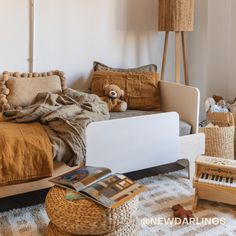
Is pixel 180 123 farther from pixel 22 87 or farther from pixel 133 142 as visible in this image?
pixel 22 87

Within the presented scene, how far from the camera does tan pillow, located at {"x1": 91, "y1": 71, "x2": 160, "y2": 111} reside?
274 centimetres

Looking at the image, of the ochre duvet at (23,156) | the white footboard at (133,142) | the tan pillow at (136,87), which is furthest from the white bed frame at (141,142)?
the tan pillow at (136,87)

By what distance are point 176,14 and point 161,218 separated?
5.43 feet

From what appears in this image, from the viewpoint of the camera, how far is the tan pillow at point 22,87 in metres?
2.43

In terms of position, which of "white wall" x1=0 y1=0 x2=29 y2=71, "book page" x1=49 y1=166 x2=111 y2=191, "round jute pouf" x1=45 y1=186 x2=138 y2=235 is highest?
"white wall" x1=0 y1=0 x2=29 y2=71

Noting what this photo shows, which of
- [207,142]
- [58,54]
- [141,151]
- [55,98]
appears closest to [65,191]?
[141,151]

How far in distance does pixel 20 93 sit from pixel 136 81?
90 cm

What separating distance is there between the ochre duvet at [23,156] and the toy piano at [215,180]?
874 mm

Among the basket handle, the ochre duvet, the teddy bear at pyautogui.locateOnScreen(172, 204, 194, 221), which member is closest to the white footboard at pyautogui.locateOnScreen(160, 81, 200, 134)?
the basket handle

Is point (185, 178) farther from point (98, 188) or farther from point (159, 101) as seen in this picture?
point (98, 188)

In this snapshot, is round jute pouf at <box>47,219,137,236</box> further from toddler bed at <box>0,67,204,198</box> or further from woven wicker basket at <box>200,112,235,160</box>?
woven wicker basket at <box>200,112,235,160</box>

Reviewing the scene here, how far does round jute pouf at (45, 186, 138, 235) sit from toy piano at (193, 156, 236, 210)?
0.66 metres

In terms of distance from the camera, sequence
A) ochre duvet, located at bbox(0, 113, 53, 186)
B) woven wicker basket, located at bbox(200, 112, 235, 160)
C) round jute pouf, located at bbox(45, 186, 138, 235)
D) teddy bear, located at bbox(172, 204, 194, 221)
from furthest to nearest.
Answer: woven wicker basket, located at bbox(200, 112, 235, 160)
teddy bear, located at bbox(172, 204, 194, 221)
ochre duvet, located at bbox(0, 113, 53, 186)
round jute pouf, located at bbox(45, 186, 138, 235)

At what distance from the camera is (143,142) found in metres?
2.19
